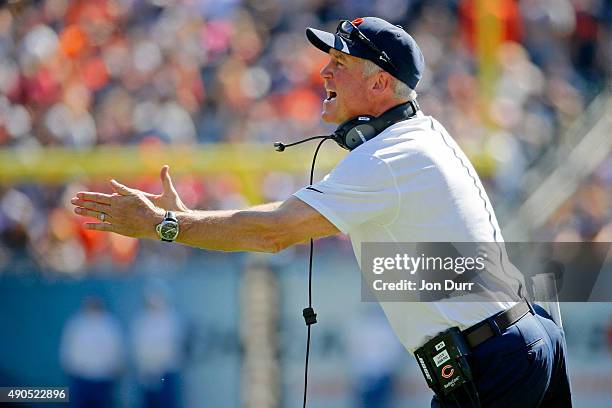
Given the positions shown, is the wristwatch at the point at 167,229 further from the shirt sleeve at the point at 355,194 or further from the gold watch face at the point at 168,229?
the shirt sleeve at the point at 355,194

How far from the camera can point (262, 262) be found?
798cm

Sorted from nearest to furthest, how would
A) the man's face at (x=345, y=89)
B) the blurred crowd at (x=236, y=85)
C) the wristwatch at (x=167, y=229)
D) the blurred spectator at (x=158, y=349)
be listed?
the wristwatch at (x=167, y=229) → the man's face at (x=345, y=89) → the blurred spectator at (x=158, y=349) → the blurred crowd at (x=236, y=85)

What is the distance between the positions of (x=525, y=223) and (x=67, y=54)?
4.27 metres

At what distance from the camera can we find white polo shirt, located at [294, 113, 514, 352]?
406 centimetres

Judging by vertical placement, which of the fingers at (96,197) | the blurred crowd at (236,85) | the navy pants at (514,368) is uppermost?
the blurred crowd at (236,85)

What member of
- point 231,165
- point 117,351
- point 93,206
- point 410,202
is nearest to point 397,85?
point 410,202

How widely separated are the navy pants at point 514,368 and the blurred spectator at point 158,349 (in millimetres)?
3978

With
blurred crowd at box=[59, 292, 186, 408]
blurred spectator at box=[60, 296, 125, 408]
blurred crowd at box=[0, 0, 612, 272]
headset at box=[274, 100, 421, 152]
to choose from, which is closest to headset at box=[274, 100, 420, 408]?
headset at box=[274, 100, 421, 152]

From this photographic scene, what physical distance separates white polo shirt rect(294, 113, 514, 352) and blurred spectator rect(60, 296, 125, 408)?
13.4 feet

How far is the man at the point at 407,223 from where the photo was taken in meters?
4.06

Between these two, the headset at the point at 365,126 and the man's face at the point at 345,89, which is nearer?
the headset at the point at 365,126

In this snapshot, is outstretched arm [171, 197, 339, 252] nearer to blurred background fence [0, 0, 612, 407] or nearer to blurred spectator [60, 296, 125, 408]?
blurred background fence [0, 0, 612, 407]

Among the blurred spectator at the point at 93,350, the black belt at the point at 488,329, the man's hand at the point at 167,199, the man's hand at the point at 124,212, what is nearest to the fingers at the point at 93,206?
the man's hand at the point at 124,212

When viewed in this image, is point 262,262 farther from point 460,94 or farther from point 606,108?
point 606,108
